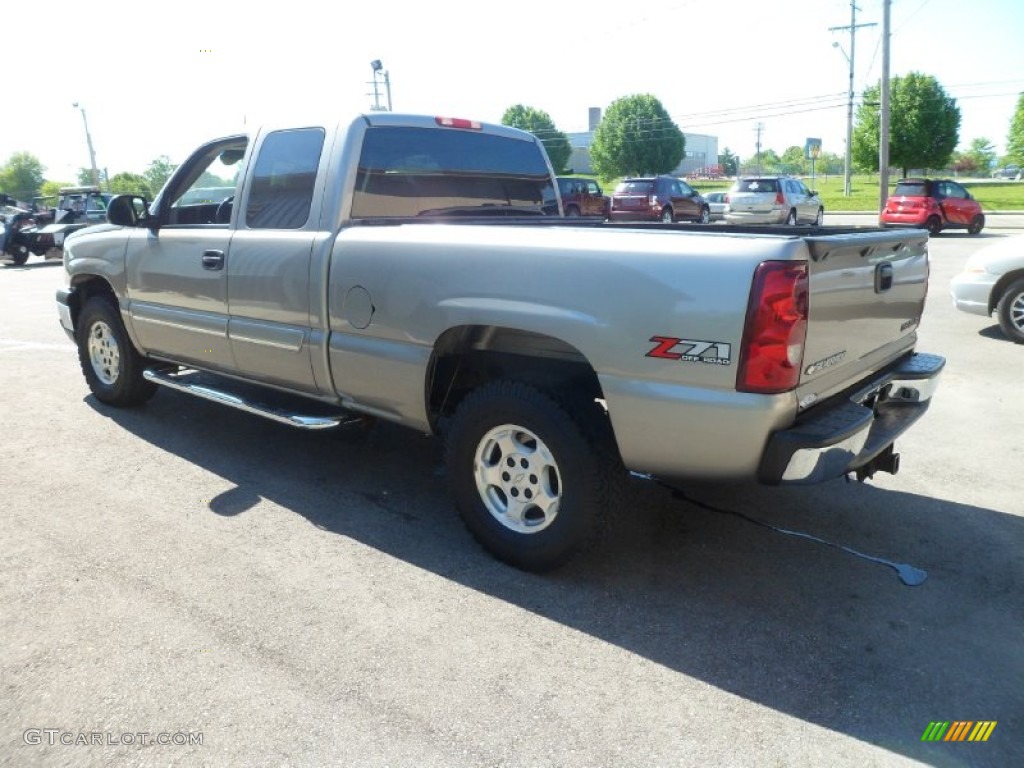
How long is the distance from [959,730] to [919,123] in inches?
2263

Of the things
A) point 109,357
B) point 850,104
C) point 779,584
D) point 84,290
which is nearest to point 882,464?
point 779,584

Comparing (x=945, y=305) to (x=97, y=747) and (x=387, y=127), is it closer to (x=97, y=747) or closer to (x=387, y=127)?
(x=387, y=127)

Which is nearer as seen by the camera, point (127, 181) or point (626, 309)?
point (626, 309)

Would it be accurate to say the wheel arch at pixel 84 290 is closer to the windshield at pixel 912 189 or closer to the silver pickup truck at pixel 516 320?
the silver pickup truck at pixel 516 320

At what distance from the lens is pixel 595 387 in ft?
11.3

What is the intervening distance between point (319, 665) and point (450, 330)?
150cm

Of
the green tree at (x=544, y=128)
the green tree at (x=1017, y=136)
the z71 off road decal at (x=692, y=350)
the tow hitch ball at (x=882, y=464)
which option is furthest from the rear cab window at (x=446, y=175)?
the green tree at (x=544, y=128)

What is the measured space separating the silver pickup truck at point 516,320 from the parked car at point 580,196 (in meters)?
21.1

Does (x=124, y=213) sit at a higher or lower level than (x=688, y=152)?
lower

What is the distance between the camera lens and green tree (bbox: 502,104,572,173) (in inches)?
3538

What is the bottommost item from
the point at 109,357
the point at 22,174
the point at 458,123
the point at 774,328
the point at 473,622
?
the point at 473,622

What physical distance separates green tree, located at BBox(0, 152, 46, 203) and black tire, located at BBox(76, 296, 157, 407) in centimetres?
14948

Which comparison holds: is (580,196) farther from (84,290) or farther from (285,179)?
(285,179)

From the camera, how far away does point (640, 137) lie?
88625 mm
